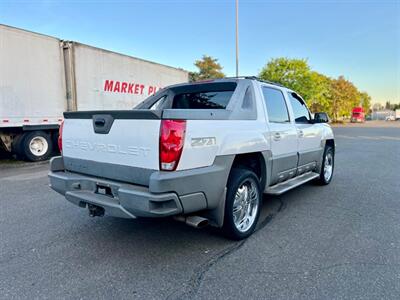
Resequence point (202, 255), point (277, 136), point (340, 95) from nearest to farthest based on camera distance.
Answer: point (202, 255) < point (277, 136) < point (340, 95)

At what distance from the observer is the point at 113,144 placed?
3.13m

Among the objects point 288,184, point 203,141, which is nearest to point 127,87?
point 288,184

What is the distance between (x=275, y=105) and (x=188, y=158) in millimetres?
2223

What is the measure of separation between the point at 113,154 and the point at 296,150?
3.04 meters

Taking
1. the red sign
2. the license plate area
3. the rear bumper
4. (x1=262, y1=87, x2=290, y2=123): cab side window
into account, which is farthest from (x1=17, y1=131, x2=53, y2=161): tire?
(x1=262, y1=87, x2=290, y2=123): cab side window

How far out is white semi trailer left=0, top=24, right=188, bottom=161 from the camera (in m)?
8.80

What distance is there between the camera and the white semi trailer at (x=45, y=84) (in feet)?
28.9

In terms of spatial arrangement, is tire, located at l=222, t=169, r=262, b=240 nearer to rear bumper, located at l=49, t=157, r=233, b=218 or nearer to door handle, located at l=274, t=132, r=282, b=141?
rear bumper, located at l=49, t=157, r=233, b=218

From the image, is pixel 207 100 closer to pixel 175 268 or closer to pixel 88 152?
pixel 88 152

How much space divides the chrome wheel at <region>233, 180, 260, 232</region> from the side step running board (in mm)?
394

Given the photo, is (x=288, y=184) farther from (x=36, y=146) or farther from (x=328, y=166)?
(x=36, y=146)

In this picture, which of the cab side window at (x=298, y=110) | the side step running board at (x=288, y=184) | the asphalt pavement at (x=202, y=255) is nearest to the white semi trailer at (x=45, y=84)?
the asphalt pavement at (x=202, y=255)

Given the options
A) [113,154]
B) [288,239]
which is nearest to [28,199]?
[113,154]

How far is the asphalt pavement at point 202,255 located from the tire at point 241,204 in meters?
0.15
